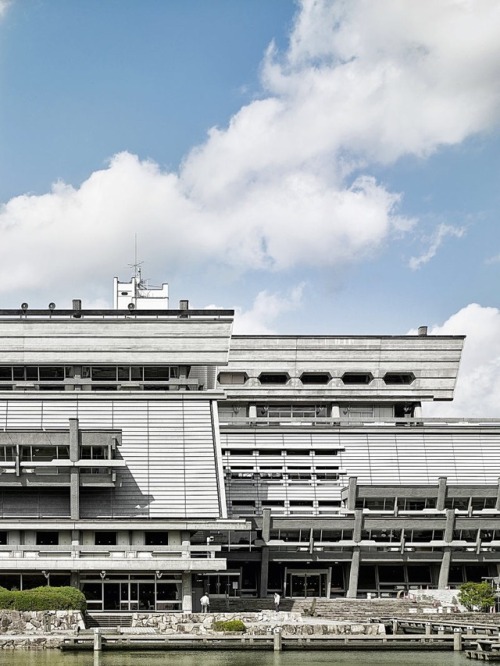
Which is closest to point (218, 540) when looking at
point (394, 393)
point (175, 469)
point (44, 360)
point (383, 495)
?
point (175, 469)

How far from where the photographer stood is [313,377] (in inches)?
4710

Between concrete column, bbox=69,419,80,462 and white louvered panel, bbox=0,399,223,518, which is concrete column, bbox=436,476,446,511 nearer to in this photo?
white louvered panel, bbox=0,399,223,518

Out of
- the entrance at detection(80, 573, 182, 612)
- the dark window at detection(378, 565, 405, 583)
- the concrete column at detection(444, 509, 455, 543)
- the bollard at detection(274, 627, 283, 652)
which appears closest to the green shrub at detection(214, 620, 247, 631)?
the bollard at detection(274, 627, 283, 652)

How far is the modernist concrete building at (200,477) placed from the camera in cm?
8688

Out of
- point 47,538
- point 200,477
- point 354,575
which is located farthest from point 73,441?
point 354,575

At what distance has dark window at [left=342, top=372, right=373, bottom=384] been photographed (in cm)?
11925

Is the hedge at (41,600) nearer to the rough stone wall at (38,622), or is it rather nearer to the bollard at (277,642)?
the rough stone wall at (38,622)

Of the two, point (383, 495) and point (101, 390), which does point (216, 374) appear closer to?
point (101, 390)

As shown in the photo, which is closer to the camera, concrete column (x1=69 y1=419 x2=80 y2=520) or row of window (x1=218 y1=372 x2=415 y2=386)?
concrete column (x1=69 y1=419 x2=80 y2=520)

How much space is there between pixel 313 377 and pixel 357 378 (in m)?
4.58

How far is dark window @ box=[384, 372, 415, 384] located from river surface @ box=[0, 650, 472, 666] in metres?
56.4

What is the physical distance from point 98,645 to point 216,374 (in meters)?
55.1

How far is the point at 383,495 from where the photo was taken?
99000 mm

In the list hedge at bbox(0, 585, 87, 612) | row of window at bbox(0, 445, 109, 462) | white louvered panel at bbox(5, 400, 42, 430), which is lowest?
hedge at bbox(0, 585, 87, 612)
